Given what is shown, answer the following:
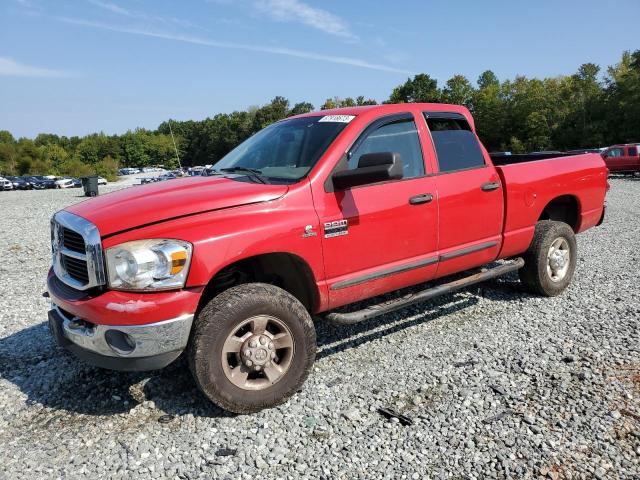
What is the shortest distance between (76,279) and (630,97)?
5863 cm

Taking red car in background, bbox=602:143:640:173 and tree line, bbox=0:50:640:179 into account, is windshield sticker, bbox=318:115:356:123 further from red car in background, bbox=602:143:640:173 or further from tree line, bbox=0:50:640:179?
tree line, bbox=0:50:640:179

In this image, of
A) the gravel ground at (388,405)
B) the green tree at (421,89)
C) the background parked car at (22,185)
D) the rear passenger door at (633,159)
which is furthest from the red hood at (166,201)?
the green tree at (421,89)

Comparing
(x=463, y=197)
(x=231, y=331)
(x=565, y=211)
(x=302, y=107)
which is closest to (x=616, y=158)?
(x=565, y=211)

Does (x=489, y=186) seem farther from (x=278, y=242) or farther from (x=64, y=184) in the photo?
(x=64, y=184)

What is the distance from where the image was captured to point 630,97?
48.5 metres

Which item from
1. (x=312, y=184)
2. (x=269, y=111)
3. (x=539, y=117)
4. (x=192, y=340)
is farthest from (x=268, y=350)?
(x=269, y=111)

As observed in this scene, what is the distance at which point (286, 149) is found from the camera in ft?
12.8

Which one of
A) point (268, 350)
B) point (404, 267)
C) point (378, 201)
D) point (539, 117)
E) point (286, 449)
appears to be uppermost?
point (539, 117)

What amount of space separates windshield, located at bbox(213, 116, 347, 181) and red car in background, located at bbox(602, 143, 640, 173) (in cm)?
2534

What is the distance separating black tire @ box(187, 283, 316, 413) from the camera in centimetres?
289

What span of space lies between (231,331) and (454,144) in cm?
270

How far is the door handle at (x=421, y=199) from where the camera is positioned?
375cm

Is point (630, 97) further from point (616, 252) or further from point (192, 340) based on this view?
point (192, 340)

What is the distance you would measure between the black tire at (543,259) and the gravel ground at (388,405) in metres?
0.31
